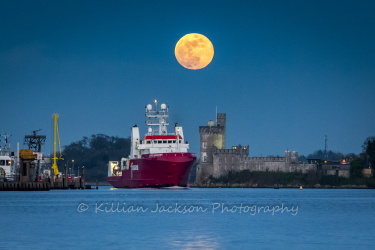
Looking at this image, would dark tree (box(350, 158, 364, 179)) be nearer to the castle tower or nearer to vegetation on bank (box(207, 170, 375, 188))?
vegetation on bank (box(207, 170, 375, 188))

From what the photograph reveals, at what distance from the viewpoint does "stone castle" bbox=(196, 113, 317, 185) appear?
387ft

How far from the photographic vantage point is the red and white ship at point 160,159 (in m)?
91.5

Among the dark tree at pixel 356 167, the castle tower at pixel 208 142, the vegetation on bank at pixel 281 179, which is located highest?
the castle tower at pixel 208 142

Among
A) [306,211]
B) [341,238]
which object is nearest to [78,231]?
[341,238]

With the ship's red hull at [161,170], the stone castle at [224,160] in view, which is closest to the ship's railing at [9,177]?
the ship's red hull at [161,170]

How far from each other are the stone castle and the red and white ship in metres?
20.0

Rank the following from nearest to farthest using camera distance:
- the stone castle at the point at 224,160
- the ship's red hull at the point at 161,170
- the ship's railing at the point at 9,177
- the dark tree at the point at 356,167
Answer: the ship's red hull at the point at 161,170, the ship's railing at the point at 9,177, the dark tree at the point at 356,167, the stone castle at the point at 224,160

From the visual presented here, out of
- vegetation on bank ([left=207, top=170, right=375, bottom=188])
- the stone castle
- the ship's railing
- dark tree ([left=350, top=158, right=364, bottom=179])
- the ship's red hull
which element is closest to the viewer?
the ship's red hull

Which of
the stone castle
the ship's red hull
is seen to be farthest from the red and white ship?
the stone castle

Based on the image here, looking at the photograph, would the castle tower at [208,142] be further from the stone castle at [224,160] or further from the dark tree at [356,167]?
the dark tree at [356,167]

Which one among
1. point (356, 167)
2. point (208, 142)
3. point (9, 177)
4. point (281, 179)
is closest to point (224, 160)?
point (208, 142)

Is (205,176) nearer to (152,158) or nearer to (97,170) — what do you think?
(152,158)

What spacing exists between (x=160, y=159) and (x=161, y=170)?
275cm

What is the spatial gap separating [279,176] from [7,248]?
89.1m
